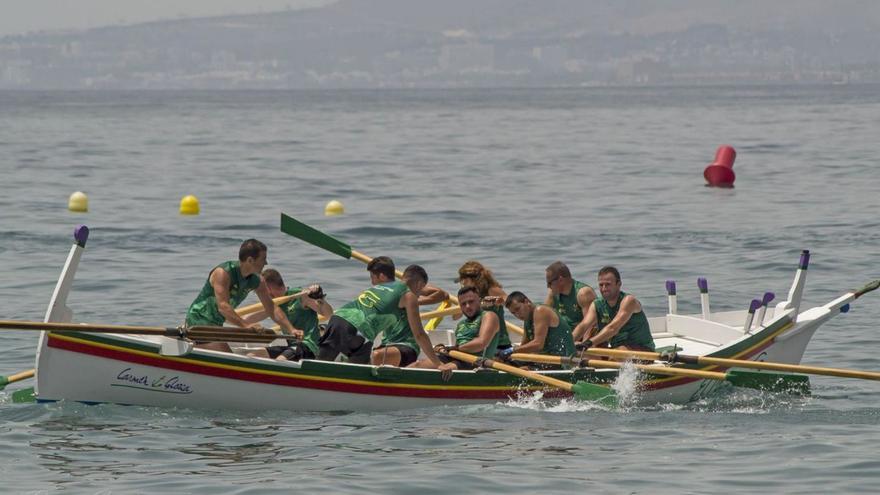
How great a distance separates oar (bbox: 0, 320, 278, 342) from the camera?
47.6 feet

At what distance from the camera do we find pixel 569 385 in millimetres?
16141

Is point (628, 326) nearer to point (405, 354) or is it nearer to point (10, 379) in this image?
point (405, 354)

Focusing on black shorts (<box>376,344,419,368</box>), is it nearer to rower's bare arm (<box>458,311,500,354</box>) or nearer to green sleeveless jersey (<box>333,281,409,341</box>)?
green sleeveless jersey (<box>333,281,409,341</box>)

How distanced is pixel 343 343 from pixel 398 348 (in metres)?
0.63

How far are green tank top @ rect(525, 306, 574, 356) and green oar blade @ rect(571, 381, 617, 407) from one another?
772 millimetres

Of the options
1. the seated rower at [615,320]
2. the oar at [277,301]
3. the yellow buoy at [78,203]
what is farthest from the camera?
the yellow buoy at [78,203]

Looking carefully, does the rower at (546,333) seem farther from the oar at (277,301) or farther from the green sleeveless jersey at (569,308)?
the oar at (277,301)

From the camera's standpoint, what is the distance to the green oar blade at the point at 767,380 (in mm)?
16750

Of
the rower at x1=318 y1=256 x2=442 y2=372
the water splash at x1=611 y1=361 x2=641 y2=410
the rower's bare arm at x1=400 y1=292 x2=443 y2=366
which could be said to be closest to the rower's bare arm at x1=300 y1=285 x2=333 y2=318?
the rower at x1=318 y1=256 x2=442 y2=372

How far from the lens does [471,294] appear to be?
16719 mm

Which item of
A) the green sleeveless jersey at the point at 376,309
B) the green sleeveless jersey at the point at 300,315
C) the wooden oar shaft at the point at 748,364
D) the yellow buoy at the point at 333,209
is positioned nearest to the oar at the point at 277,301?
the green sleeveless jersey at the point at 300,315

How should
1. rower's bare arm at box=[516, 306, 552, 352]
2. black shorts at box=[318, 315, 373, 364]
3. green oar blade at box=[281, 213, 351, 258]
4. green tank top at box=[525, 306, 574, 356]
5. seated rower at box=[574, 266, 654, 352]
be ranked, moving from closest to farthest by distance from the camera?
1. black shorts at box=[318, 315, 373, 364]
2. rower's bare arm at box=[516, 306, 552, 352]
3. green tank top at box=[525, 306, 574, 356]
4. seated rower at box=[574, 266, 654, 352]
5. green oar blade at box=[281, 213, 351, 258]

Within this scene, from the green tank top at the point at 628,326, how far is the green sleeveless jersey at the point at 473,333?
4.79ft

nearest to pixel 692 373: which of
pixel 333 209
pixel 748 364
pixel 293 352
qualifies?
pixel 748 364
